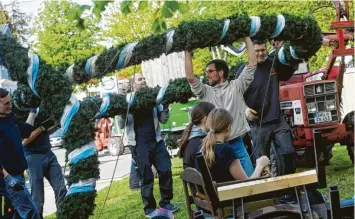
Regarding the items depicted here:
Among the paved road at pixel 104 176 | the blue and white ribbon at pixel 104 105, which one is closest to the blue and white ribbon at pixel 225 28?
the blue and white ribbon at pixel 104 105

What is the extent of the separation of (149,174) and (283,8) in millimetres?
21899

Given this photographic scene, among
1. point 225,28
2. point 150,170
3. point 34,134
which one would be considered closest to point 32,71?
point 34,134

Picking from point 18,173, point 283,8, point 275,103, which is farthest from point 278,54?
point 283,8

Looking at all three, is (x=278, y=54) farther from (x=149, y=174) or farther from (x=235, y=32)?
(x=149, y=174)

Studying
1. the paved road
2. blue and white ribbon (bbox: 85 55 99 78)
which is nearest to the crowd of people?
blue and white ribbon (bbox: 85 55 99 78)

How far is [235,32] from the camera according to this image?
604 cm

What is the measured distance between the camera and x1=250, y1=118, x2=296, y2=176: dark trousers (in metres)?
7.21

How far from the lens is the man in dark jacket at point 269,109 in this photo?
724 centimetres

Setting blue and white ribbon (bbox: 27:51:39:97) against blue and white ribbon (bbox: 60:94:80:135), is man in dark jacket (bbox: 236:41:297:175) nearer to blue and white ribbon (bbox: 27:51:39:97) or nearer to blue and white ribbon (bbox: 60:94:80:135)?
blue and white ribbon (bbox: 60:94:80:135)

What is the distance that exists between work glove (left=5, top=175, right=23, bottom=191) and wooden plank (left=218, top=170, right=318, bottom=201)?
277cm

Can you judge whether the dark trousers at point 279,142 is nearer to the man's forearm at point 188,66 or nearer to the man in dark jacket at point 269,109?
the man in dark jacket at point 269,109

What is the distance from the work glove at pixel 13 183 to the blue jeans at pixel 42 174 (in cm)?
119

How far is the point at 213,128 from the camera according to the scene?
15.6 ft

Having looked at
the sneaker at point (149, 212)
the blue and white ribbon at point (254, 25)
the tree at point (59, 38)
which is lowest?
the sneaker at point (149, 212)
